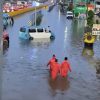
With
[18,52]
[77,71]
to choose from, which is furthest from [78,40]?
[77,71]

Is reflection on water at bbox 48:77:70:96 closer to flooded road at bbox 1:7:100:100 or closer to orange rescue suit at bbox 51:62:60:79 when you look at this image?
flooded road at bbox 1:7:100:100

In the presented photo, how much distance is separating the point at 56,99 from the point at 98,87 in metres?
2.76

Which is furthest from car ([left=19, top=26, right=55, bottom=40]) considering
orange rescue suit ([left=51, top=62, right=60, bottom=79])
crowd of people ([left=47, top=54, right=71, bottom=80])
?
orange rescue suit ([left=51, top=62, right=60, bottom=79])

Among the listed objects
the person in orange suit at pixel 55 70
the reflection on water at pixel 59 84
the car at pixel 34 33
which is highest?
the car at pixel 34 33

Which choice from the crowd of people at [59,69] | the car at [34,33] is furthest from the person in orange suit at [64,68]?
the car at [34,33]

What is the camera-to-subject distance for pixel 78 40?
34375 mm

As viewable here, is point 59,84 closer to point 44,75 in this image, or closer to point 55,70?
point 55,70

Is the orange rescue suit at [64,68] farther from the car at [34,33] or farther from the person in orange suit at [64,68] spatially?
the car at [34,33]

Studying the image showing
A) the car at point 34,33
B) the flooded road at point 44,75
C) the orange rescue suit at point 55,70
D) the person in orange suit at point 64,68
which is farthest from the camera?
the car at point 34,33

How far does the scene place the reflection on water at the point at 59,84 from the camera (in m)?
14.5

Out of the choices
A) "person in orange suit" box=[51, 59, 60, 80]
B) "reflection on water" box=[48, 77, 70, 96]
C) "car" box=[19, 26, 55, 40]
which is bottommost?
"reflection on water" box=[48, 77, 70, 96]

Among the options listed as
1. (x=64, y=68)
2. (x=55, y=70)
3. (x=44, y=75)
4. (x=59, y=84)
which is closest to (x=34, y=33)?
(x=44, y=75)

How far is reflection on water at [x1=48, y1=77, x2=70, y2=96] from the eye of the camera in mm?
14545

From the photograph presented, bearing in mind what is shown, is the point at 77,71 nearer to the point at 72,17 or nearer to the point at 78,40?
the point at 78,40
